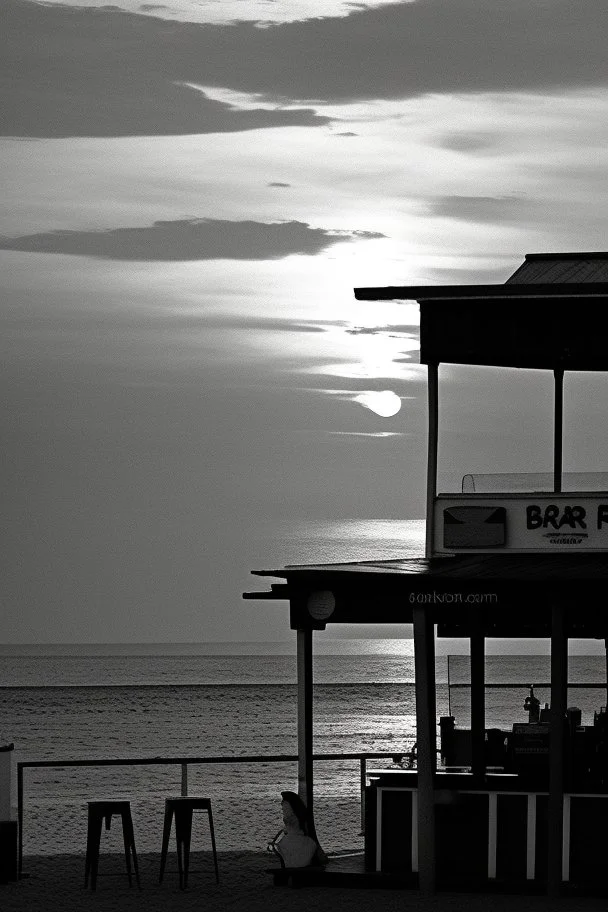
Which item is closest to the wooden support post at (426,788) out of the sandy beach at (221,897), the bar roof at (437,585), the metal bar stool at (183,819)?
the sandy beach at (221,897)

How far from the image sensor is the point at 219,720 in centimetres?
7219

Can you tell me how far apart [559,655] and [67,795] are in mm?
22105

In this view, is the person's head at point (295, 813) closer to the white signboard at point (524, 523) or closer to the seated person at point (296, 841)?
the seated person at point (296, 841)

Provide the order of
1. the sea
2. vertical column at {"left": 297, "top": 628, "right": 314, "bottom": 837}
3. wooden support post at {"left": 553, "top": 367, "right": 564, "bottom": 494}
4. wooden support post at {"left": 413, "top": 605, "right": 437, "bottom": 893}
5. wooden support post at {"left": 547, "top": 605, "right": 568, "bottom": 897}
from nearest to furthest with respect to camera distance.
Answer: wooden support post at {"left": 547, "top": 605, "right": 568, "bottom": 897}
wooden support post at {"left": 413, "top": 605, "right": 437, "bottom": 893}
vertical column at {"left": 297, "top": 628, "right": 314, "bottom": 837}
wooden support post at {"left": 553, "top": 367, "right": 564, "bottom": 494}
the sea

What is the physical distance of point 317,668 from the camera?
117000 millimetres

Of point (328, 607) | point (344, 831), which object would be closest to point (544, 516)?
point (328, 607)

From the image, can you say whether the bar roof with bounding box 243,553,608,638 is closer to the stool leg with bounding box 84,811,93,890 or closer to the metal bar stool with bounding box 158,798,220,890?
the metal bar stool with bounding box 158,798,220,890

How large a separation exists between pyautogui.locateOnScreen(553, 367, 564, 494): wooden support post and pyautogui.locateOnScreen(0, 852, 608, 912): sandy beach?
416cm

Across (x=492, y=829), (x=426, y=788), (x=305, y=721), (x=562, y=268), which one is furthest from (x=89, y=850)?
(x=562, y=268)

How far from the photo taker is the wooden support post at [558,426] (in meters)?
16.1

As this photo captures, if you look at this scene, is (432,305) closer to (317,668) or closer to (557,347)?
(557,347)

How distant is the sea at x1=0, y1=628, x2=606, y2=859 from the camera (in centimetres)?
2667

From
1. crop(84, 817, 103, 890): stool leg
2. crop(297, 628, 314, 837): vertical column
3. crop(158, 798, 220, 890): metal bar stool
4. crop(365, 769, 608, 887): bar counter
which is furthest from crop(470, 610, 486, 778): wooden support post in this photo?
crop(84, 817, 103, 890): stool leg

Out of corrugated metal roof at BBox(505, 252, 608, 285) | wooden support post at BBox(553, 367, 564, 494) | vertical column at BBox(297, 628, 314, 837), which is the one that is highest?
corrugated metal roof at BBox(505, 252, 608, 285)
